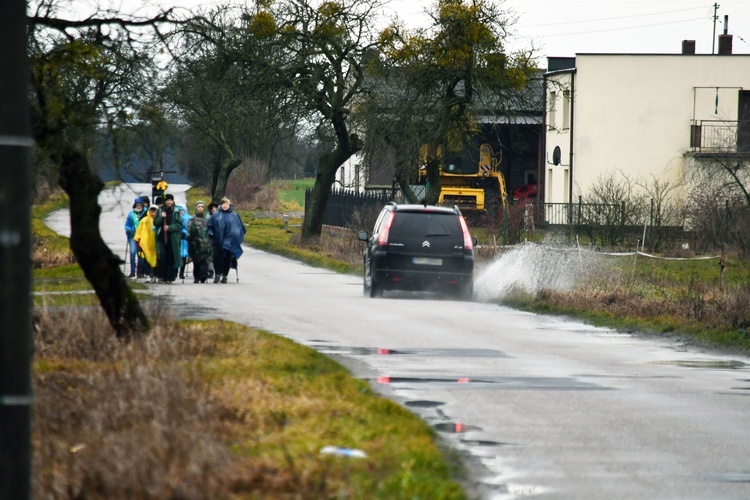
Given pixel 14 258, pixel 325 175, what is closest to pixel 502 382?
pixel 14 258

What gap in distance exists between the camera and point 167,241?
84.7 feet

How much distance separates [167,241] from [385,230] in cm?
463

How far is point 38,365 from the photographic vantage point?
10.8 meters

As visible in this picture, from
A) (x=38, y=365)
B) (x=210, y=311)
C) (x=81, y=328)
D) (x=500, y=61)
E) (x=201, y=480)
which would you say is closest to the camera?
(x=201, y=480)

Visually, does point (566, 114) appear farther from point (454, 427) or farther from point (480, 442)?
point (480, 442)

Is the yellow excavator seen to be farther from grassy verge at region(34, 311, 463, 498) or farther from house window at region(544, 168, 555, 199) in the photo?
grassy verge at region(34, 311, 463, 498)

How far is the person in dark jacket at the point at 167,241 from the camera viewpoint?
25.8 m

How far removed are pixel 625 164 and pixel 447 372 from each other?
41.8 meters

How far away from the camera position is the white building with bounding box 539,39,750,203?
5247cm

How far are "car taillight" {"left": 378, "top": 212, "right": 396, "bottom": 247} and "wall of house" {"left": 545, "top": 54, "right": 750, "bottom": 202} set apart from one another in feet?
96.8

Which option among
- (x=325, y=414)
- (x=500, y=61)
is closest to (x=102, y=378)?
(x=325, y=414)

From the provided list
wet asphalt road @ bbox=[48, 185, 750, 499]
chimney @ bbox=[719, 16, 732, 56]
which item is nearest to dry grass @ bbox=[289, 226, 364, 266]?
wet asphalt road @ bbox=[48, 185, 750, 499]

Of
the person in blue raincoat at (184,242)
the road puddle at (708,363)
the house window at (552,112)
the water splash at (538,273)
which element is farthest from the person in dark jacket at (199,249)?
the house window at (552,112)

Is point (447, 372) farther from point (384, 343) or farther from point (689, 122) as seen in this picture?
point (689, 122)
